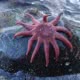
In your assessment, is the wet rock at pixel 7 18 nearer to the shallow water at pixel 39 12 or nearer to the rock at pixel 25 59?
the shallow water at pixel 39 12

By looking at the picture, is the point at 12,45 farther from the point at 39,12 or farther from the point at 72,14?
the point at 72,14

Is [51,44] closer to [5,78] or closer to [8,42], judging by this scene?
[8,42]

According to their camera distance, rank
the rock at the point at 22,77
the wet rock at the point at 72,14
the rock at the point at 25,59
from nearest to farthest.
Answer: the rock at the point at 25,59 < the rock at the point at 22,77 < the wet rock at the point at 72,14

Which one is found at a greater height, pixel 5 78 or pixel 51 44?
pixel 51 44

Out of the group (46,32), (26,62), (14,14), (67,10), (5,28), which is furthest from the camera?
(67,10)

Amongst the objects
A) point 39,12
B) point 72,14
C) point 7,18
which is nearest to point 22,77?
point 7,18

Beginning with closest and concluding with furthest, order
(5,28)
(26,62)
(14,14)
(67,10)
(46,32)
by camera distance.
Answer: (46,32) → (26,62) → (5,28) → (14,14) → (67,10)

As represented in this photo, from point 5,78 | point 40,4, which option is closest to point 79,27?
point 40,4

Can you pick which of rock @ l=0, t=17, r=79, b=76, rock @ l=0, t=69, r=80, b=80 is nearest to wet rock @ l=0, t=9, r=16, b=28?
rock @ l=0, t=17, r=79, b=76

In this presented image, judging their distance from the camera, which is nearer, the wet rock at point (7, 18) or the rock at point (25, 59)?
the rock at point (25, 59)

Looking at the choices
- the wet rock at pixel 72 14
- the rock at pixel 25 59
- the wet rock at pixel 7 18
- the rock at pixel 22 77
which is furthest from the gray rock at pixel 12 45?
the wet rock at pixel 72 14

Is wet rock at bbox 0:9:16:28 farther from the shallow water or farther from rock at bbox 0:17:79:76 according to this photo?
rock at bbox 0:17:79:76
